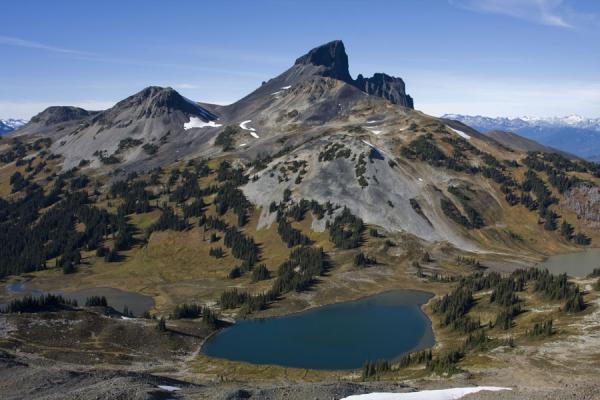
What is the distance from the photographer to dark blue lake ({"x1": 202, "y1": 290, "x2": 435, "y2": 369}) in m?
88.7

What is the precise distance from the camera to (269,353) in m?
91.4

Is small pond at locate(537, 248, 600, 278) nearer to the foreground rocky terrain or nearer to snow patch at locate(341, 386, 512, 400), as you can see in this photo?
the foreground rocky terrain

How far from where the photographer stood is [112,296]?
137625mm

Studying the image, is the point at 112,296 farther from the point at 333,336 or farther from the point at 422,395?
the point at 422,395

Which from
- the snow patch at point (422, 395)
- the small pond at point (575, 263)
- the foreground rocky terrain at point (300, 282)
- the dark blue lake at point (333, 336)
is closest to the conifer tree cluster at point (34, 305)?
the foreground rocky terrain at point (300, 282)

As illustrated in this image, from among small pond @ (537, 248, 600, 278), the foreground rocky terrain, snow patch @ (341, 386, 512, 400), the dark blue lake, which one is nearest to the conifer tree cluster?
the foreground rocky terrain

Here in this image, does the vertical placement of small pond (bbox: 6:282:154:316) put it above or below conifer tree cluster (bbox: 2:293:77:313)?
below

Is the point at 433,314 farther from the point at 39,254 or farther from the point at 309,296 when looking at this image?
the point at 39,254

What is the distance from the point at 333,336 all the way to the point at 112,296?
2704 inches

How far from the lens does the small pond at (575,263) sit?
15075 cm

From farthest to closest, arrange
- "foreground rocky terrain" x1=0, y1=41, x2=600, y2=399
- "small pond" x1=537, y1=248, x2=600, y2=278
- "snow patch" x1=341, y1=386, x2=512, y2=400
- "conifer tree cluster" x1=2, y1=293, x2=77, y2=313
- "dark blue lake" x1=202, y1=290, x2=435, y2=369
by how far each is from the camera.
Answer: "small pond" x1=537, y1=248, x2=600, y2=278
"conifer tree cluster" x1=2, y1=293, x2=77, y2=313
"dark blue lake" x1=202, y1=290, x2=435, y2=369
"foreground rocky terrain" x1=0, y1=41, x2=600, y2=399
"snow patch" x1=341, y1=386, x2=512, y2=400

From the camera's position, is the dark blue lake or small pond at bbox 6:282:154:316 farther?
small pond at bbox 6:282:154:316

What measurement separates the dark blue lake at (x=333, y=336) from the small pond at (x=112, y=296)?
3288cm

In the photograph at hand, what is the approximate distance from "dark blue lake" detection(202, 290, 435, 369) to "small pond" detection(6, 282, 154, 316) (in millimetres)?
32881
